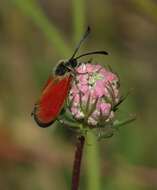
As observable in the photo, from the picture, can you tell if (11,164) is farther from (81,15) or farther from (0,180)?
(81,15)

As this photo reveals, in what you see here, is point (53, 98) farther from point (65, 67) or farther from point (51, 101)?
point (65, 67)

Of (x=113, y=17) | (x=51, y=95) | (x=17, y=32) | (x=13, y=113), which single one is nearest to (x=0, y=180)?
(x=13, y=113)

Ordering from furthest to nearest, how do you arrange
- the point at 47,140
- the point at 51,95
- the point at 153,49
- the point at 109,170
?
the point at 153,49
the point at 47,140
the point at 109,170
the point at 51,95

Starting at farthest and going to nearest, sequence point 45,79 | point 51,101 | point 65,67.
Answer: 1. point 45,79
2. point 65,67
3. point 51,101

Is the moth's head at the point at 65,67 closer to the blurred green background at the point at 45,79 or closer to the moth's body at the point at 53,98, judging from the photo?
the moth's body at the point at 53,98

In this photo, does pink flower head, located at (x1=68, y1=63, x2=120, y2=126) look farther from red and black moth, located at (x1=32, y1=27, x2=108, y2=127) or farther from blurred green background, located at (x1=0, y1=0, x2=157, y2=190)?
blurred green background, located at (x1=0, y1=0, x2=157, y2=190)

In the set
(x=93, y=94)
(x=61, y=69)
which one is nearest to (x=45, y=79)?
(x=61, y=69)

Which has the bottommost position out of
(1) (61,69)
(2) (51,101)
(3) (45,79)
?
(2) (51,101)
